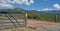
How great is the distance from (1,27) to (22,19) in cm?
260

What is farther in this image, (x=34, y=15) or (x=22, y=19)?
(x=34, y=15)

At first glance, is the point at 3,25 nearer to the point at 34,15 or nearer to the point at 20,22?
the point at 20,22

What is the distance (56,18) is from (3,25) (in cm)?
1101

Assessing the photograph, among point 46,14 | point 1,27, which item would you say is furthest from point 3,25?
point 46,14

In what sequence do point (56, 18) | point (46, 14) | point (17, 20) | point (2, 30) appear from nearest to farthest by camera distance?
point (2, 30) → point (17, 20) → point (56, 18) → point (46, 14)

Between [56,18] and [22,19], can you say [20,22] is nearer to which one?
[22,19]

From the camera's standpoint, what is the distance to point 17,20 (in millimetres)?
14484

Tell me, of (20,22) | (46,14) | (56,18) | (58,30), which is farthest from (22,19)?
(46,14)

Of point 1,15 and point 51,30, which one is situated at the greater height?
point 1,15

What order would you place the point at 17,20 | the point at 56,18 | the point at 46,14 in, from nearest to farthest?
the point at 17,20 → the point at 56,18 → the point at 46,14

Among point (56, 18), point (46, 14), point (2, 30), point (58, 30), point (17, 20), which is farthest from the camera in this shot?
point (46, 14)

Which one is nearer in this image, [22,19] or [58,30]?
[58,30]

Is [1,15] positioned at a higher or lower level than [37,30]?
higher

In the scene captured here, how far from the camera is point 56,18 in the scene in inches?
885
